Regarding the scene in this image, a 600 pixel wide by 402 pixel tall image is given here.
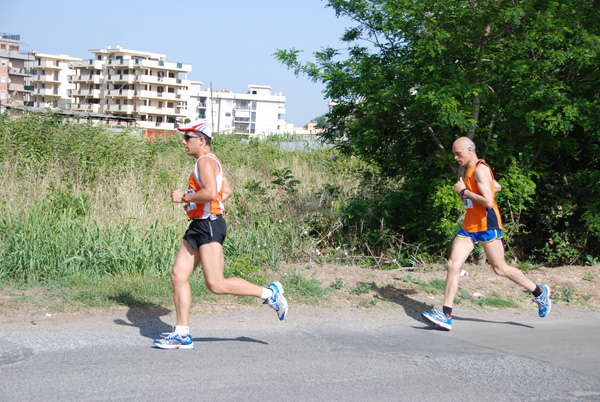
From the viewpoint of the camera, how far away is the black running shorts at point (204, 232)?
5.11 m

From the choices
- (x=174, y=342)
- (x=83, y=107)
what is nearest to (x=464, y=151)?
(x=174, y=342)

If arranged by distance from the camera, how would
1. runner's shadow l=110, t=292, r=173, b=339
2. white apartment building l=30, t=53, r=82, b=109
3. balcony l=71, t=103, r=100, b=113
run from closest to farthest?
runner's shadow l=110, t=292, r=173, b=339 < balcony l=71, t=103, r=100, b=113 < white apartment building l=30, t=53, r=82, b=109

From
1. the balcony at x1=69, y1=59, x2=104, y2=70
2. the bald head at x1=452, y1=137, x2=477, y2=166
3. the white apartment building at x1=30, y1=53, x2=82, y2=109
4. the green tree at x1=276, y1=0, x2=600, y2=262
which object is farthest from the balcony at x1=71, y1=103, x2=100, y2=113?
the white apartment building at x1=30, y1=53, x2=82, y2=109

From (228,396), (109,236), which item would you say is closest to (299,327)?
(228,396)

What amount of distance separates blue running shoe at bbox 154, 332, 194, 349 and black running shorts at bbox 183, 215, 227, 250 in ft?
2.60

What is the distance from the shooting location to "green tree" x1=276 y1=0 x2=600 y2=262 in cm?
848

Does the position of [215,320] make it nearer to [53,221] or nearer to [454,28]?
[53,221]

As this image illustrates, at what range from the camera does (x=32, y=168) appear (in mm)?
11547

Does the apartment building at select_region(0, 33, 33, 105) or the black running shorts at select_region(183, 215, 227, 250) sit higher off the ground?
the apartment building at select_region(0, 33, 33, 105)

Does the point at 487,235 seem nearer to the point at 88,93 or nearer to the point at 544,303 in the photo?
the point at 544,303

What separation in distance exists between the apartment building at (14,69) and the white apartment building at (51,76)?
2774mm

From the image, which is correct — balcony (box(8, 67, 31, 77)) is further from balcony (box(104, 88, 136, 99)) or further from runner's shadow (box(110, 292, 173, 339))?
runner's shadow (box(110, 292, 173, 339))

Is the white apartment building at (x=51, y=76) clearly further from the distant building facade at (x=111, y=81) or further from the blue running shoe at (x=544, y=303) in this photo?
the blue running shoe at (x=544, y=303)

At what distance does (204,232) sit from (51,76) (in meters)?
142
